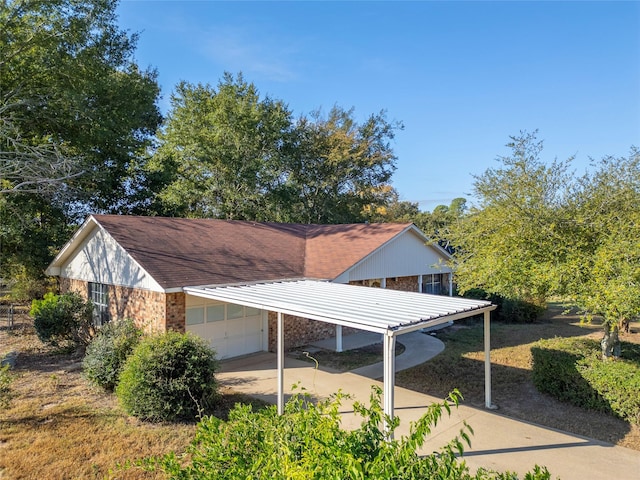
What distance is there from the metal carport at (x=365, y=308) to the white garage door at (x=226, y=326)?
98cm

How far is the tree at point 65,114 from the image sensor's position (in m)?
16.8

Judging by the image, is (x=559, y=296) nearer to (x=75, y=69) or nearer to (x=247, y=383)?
(x=247, y=383)

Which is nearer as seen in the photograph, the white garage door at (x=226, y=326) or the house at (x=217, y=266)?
the house at (x=217, y=266)

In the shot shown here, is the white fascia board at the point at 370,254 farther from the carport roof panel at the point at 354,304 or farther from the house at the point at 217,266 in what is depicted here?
the carport roof panel at the point at 354,304

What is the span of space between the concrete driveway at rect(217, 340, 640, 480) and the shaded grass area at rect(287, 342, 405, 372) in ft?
4.49

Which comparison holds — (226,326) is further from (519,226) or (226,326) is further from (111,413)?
(519,226)

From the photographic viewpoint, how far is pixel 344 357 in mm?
13578

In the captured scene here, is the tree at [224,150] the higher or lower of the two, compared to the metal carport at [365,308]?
higher

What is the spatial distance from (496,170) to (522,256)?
2476 mm

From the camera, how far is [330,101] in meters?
34.3

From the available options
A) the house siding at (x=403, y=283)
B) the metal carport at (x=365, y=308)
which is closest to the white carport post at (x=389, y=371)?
the metal carport at (x=365, y=308)

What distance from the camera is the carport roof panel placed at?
309 inches

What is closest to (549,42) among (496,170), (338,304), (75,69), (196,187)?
(496,170)

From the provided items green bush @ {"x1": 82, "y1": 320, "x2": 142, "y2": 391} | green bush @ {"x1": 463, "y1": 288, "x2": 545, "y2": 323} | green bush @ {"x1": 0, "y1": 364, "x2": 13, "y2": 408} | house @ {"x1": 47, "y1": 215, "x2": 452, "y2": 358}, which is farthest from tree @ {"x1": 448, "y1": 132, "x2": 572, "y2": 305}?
green bush @ {"x1": 463, "y1": 288, "x2": 545, "y2": 323}
